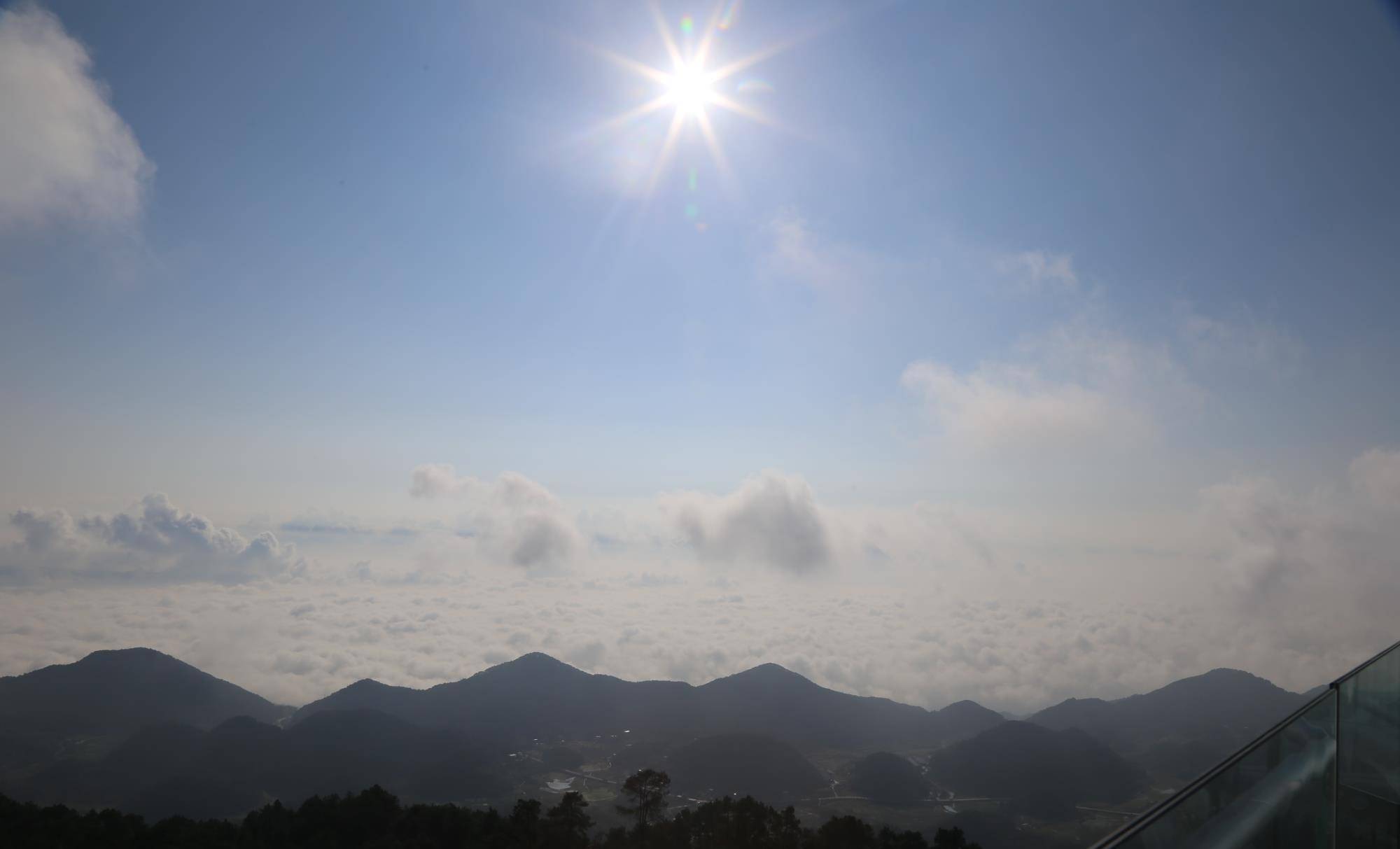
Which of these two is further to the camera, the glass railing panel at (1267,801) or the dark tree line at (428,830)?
the dark tree line at (428,830)

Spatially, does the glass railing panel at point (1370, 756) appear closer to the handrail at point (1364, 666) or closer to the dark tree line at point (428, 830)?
the handrail at point (1364, 666)

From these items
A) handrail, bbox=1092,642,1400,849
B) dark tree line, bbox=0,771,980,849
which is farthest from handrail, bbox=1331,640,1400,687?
dark tree line, bbox=0,771,980,849

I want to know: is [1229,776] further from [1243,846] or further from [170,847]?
[170,847]

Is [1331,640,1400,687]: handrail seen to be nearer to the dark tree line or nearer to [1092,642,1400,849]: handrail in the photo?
[1092,642,1400,849]: handrail

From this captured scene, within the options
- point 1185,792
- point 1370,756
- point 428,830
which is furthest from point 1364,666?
point 428,830

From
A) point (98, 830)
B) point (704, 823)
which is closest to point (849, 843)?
point (704, 823)

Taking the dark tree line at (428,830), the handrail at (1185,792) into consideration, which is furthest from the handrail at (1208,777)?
the dark tree line at (428,830)
